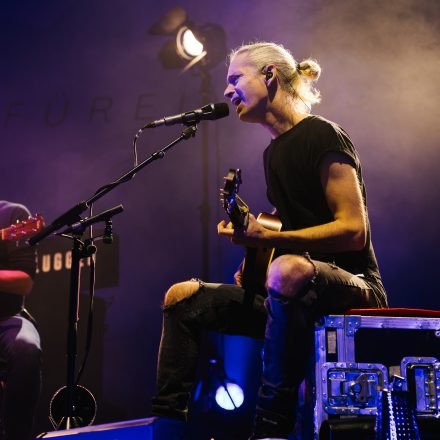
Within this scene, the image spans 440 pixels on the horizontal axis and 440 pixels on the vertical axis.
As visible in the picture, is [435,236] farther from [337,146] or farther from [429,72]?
[337,146]

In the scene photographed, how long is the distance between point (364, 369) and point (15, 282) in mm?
3221

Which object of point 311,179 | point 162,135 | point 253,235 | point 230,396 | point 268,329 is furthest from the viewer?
point 162,135

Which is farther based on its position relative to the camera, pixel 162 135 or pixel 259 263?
pixel 162 135

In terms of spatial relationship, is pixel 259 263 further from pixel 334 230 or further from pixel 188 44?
pixel 188 44

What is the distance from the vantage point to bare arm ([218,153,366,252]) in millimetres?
2289

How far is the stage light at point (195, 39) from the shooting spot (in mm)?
5215

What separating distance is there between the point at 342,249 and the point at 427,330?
443 mm

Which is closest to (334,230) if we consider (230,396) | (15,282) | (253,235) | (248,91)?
(253,235)

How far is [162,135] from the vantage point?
545 cm

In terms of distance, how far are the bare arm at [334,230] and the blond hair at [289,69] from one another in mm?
703

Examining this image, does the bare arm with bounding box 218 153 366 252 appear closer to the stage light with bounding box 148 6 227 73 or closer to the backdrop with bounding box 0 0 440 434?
the backdrop with bounding box 0 0 440 434

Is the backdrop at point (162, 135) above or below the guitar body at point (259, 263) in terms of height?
above

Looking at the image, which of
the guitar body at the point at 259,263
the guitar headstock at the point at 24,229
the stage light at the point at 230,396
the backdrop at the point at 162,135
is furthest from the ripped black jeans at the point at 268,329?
the guitar headstock at the point at 24,229

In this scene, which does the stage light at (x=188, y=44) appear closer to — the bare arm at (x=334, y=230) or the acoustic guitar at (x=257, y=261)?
the acoustic guitar at (x=257, y=261)
